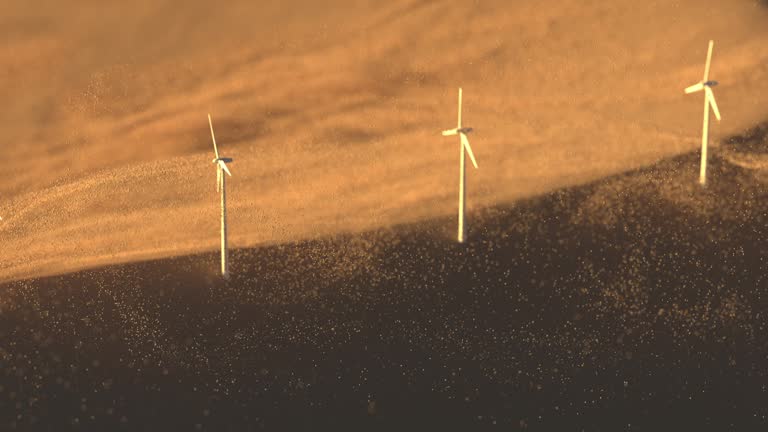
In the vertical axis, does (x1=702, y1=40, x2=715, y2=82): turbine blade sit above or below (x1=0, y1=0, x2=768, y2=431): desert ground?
above

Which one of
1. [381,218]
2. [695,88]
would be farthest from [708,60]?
[381,218]

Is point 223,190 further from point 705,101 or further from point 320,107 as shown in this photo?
point 705,101

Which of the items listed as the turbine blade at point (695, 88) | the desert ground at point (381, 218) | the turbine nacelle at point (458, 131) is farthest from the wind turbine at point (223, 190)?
the turbine blade at point (695, 88)

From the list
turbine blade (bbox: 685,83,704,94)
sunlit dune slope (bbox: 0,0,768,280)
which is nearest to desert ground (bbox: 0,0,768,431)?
sunlit dune slope (bbox: 0,0,768,280)

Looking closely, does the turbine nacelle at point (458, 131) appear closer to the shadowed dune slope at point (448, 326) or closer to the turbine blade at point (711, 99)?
the shadowed dune slope at point (448, 326)

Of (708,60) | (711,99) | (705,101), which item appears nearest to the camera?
(708,60)

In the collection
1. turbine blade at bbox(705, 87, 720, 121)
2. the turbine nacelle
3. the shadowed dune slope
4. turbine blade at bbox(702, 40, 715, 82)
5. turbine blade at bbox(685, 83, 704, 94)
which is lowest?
the shadowed dune slope

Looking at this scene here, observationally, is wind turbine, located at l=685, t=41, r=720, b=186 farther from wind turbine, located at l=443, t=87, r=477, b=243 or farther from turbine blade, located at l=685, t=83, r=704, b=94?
wind turbine, located at l=443, t=87, r=477, b=243

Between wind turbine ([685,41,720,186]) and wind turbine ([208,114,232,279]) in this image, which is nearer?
wind turbine ([208,114,232,279])
